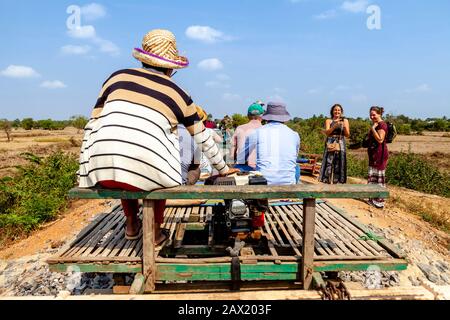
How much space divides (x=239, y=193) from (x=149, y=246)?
79 centimetres

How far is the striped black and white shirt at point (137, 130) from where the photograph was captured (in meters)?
2.24

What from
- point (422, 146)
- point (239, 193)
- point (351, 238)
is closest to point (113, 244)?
point (239, 193)

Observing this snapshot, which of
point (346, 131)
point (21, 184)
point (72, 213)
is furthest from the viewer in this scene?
point (21, 184)

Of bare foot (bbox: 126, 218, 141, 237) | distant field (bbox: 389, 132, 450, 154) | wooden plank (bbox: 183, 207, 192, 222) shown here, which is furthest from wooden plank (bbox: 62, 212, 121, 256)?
distant field (bbox: 389, 132, 450, 154)

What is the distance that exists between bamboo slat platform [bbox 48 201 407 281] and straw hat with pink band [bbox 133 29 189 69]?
1506mm

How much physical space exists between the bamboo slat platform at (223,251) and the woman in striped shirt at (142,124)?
0.67 metres

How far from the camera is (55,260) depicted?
8.57 feet

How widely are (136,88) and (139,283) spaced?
1.40 metres

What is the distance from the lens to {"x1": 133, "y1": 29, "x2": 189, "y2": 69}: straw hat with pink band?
7.88 ft

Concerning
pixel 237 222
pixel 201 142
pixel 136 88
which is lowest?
pixel 237 222

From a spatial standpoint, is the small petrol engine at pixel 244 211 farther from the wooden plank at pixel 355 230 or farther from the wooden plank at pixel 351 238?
the wooden plank at pixel 355 230
